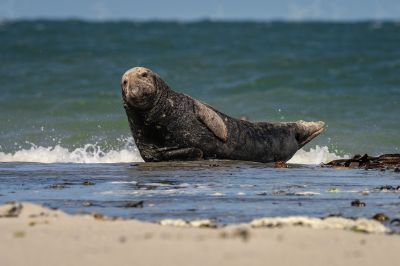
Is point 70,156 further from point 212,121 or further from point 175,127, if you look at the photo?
point 212,121

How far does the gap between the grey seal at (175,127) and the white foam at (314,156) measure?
1791 mm

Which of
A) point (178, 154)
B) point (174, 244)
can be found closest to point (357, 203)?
point (174, 244)

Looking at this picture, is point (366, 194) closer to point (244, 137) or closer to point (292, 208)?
point (292, 208)

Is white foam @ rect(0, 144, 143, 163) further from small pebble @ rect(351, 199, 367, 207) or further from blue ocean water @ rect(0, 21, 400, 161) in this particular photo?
small pebble @ rect(351, 199, 367, 207)

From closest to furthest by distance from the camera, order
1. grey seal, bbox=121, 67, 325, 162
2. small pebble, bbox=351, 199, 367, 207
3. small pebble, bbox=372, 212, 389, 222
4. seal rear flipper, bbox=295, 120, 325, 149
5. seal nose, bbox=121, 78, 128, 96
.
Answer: small pebble, bbox=372, 212, 389, 222 < small pebble, bbox=351, 199, 367, 207 < seal nose, bbox=121, 78, 128, 96 < grey seal, bbox=121, 67, 325, 162 < seal rear flipper, bbox=295, 120, 325, 149

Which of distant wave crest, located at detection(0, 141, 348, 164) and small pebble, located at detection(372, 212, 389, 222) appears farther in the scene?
distant wave crest, located at detection(0, 141, 348, 164)

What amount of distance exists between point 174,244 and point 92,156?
8632mm

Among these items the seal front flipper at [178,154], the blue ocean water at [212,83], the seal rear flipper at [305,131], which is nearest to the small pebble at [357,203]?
the seal front flipper at [178,154]

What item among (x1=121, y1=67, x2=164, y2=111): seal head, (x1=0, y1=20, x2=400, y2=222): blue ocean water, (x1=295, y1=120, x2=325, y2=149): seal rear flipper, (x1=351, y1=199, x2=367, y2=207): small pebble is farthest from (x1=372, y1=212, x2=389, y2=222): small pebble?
(x1=295, y1=120, x2=325, y2=149): seal rear flipper

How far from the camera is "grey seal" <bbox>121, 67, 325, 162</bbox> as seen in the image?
1128cm

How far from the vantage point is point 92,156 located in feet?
45.6

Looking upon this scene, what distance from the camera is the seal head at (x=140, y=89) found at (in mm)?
11049

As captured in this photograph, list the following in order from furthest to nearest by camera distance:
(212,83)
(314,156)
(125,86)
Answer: (212,83), (314,156), (125,86)

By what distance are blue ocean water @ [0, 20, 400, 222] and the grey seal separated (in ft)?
1.31
